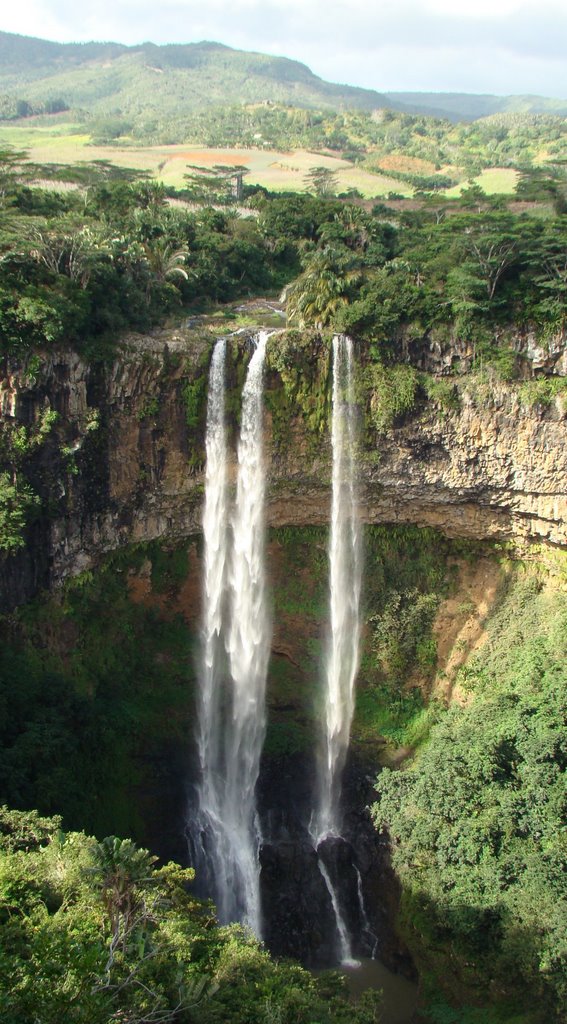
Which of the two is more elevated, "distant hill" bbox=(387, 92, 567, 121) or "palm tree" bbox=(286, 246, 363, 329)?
"distant hill" bbox=(387, 92, 567, 121)

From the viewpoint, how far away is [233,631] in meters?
23.0

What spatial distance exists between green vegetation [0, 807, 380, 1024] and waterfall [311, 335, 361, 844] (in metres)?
8.22

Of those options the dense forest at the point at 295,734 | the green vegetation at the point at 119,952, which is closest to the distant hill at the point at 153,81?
the dense forest at the point at 295,734

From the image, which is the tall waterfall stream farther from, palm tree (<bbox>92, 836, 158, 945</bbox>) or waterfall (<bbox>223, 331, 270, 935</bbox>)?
palm tree (<bbox>92, 836, 158, 945</bbox>)

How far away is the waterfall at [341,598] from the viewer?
2216cm

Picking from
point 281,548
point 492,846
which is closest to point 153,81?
point 281,548

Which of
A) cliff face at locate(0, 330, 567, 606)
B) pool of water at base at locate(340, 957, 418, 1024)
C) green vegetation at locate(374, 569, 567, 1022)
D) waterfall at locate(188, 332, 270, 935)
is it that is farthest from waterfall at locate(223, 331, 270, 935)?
green vegetation at locate(374, 569, 567, 1022)

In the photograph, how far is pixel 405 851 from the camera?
1769 cm

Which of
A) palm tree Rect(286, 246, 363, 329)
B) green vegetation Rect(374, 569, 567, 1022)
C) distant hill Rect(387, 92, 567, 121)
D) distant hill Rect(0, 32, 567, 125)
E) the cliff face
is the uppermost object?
distant hill Rect(387, 92, 567, 121)

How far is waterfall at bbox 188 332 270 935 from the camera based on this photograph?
21.6 m

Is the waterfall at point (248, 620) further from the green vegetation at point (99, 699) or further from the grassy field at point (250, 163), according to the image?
the grassy field at point (250, 163)

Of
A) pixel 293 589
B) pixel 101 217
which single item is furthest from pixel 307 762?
pixel 101 217

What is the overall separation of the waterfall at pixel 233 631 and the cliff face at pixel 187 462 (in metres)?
0.46

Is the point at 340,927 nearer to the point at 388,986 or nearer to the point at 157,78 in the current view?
the point at 388,986
